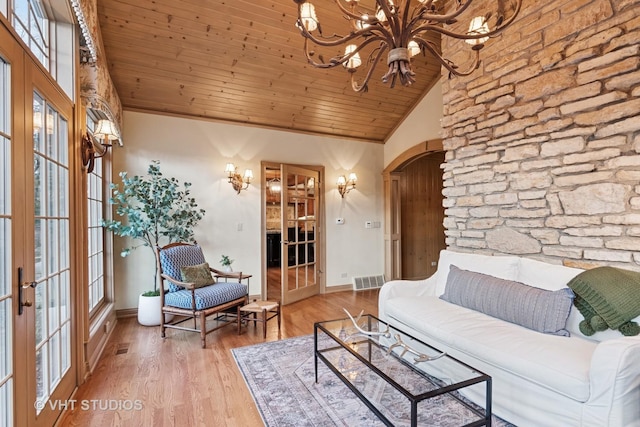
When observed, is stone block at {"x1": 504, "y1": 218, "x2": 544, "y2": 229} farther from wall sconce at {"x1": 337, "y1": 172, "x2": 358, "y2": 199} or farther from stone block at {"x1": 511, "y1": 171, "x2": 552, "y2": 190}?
wall sconce at {"x1": 337, "y1": 172, "x2": 358, "y2": 199}

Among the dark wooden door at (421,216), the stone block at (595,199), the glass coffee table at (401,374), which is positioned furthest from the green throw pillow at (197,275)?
the dark wooden door at (421,216)

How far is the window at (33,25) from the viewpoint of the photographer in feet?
5.50

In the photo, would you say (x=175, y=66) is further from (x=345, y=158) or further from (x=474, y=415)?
(x=474, y=415)

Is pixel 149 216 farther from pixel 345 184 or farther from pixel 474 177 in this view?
pixel 474 177

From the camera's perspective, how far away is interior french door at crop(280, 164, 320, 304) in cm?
459

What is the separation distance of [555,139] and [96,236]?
4.55m

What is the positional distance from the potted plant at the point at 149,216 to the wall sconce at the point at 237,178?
60 centimetres

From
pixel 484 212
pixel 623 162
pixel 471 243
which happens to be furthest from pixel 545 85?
pixel 471 243

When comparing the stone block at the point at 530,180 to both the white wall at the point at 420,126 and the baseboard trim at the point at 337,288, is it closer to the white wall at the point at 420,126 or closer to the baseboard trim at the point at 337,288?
the white wall at the point at 420,126

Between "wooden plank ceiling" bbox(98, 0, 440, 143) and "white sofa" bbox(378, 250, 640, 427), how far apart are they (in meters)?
3.05

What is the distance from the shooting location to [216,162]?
441 centimetres

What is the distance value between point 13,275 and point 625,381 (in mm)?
2805

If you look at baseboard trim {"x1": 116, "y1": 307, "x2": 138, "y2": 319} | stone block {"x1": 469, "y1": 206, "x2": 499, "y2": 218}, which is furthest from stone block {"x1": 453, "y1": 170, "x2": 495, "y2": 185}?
baseboard trim {"x1": 116, "y1": 307, "x2": 138, "y2": 319}

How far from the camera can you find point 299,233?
15.9 feet
